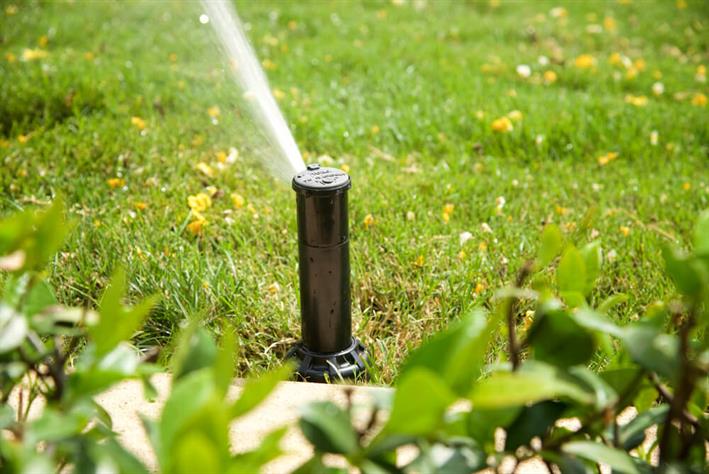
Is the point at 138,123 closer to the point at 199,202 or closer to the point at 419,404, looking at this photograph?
the point at 199,202

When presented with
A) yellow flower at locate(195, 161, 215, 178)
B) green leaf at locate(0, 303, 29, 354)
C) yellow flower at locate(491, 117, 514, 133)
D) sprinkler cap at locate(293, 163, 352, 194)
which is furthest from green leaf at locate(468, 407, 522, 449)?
yellow flower at locate(491, 117, 514, 133)

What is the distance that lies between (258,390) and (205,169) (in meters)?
2.42

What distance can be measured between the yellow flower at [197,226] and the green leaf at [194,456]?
6.69 ft

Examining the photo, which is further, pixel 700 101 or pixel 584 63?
pixel 584 63

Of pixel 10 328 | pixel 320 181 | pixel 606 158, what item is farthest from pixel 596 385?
pixel 606 158

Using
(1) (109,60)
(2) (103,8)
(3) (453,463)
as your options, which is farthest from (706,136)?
(2) (103,8)

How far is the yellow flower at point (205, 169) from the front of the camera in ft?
9.88

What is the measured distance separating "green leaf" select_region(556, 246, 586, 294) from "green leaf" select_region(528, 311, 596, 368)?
8 centimetres

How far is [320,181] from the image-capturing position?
1808 mm

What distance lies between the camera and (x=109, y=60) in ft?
14.1

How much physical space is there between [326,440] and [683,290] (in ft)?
1.24

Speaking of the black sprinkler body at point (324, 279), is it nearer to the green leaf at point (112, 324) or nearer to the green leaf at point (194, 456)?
the green leaf at point (112, 324)

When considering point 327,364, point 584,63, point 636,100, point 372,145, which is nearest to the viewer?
point 327,364

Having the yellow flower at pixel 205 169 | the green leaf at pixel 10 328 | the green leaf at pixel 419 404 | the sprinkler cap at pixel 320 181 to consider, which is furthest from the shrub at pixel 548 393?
the yellow flower at pixel 205 169
